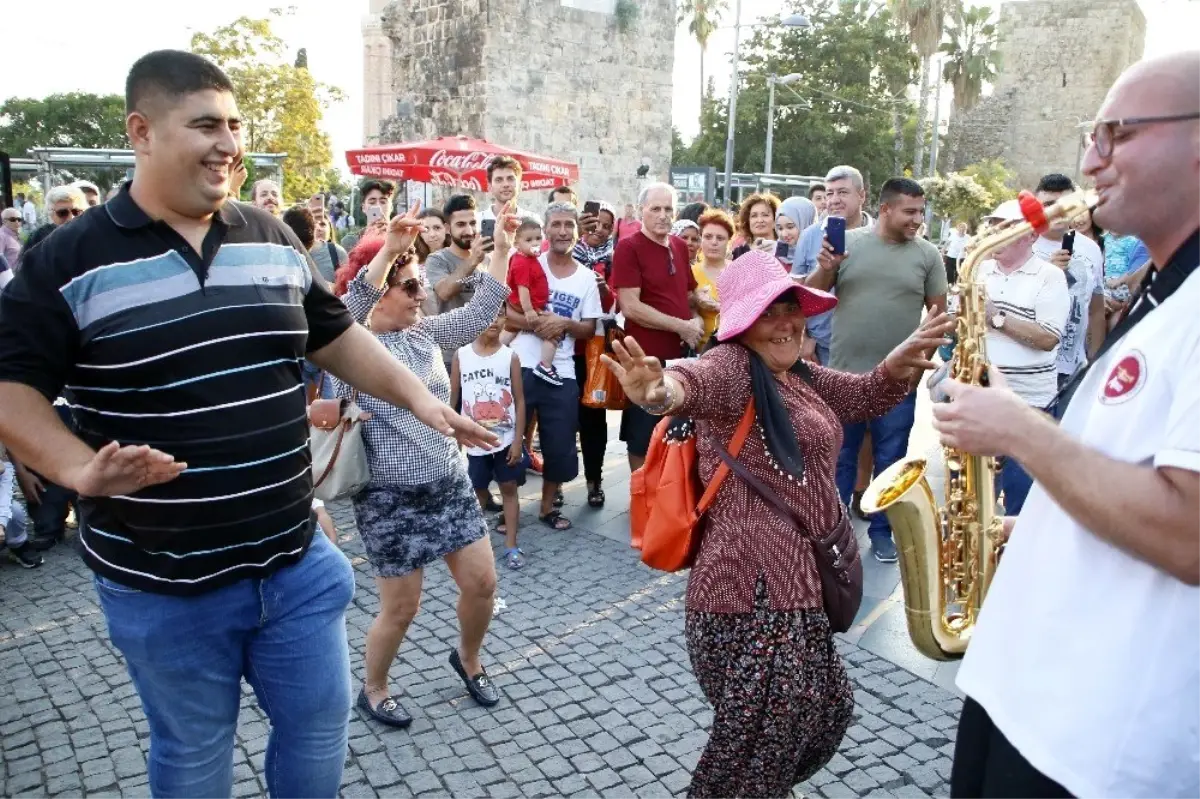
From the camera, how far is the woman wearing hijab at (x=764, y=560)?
2.89 meters

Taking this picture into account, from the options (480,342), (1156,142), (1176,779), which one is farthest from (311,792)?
(480,342)

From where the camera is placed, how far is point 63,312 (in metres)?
2.20

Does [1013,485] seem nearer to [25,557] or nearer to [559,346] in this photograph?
[559,346]

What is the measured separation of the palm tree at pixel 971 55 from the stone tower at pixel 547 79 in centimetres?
2650

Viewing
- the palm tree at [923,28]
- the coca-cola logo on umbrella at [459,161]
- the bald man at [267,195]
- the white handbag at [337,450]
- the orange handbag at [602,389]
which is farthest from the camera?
the palm tree at [923,28]

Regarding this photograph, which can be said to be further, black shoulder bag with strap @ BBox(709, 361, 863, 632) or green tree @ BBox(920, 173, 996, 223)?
green tree @ BBox(920, 173, 996, 223)

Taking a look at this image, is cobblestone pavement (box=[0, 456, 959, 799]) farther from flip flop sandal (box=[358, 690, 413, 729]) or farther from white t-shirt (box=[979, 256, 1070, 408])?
white t-shirt (box=[979, 256, 1070, 408])

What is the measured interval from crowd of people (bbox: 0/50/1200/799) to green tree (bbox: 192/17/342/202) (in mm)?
23025

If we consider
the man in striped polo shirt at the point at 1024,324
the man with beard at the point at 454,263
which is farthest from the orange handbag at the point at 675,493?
the man with beard at the point at 454,263

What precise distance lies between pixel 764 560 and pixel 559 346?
3.92 m

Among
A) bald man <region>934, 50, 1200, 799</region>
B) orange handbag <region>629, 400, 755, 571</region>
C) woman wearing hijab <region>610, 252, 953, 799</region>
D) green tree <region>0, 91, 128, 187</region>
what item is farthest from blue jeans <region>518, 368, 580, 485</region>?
green tree <region>0, 91, 128, 187</region>

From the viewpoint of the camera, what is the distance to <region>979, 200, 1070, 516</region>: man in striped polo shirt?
517 centimetres

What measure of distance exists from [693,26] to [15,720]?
5237 centimetres

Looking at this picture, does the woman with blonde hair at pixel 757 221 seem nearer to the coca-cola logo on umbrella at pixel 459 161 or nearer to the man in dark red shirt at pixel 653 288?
the man in dark red shirt at pixel 653 288
